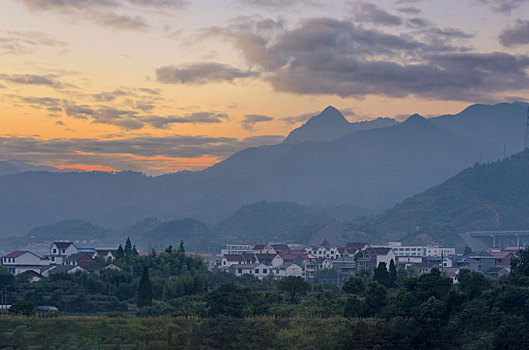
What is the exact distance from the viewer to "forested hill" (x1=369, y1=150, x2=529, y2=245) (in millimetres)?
165500

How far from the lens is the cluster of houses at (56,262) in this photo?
6344cm

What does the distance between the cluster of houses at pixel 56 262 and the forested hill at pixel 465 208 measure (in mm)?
93974

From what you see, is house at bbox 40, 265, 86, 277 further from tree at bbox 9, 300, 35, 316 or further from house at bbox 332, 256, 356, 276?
house at bbox 332, 256, 356, 276

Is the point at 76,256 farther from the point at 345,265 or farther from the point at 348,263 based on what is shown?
the point at 348,263

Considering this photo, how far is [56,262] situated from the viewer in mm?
77062

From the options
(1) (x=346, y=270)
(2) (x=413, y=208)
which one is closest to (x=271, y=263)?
(1) (x=346, y=270)

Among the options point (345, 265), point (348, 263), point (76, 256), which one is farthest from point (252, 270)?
point (76, 256)

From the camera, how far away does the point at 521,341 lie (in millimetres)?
34406

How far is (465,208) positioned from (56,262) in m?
121

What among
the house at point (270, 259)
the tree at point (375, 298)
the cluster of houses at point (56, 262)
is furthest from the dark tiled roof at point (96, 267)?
the house at point (270, 259)

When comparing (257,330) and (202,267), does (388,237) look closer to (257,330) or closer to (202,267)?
(202,267)

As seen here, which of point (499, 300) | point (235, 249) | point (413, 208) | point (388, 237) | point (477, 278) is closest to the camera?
point (499, 300)

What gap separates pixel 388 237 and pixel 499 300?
12943cm

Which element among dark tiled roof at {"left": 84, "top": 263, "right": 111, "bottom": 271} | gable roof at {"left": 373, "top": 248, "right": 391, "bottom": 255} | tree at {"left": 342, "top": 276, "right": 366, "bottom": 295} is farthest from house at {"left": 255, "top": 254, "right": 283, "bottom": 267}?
tree at {"left": 342, "top": 276, "right": 366, "bottom": 295}
